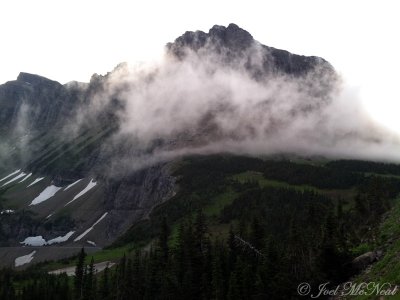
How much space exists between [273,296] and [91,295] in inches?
2716

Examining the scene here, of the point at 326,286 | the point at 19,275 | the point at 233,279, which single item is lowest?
the point at 19,275

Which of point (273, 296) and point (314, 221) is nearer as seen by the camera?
point (273, 296)

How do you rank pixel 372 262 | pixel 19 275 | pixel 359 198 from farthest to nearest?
pixel 19 275 < pixel 359 198 < pixel 372 262

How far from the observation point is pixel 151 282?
3947 inches

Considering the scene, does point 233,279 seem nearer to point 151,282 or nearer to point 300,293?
point 300,293

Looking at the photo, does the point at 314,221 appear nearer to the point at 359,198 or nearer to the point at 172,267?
the point at 359,198

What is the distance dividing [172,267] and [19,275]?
130 m

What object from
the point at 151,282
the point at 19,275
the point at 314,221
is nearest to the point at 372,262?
the point at 314,221

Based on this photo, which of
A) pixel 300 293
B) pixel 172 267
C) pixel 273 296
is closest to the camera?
pixel 300 293

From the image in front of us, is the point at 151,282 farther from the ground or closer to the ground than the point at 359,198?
closer to the ground

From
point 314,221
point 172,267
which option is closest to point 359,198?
point 314,221

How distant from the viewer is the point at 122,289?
108 metres

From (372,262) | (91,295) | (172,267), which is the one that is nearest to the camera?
(372,262)

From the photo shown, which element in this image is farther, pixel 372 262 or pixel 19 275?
pixel 19 275
